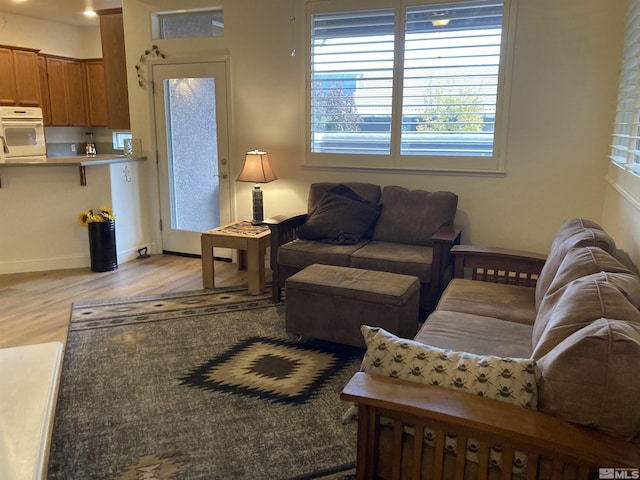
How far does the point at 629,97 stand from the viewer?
296 centimetres

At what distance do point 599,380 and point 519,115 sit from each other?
3.00m

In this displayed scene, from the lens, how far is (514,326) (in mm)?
2301

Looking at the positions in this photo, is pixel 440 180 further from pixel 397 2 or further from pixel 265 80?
pixel 265 80

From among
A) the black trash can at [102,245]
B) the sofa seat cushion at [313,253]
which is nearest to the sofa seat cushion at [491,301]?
the sofa seat cushion at [313,253]

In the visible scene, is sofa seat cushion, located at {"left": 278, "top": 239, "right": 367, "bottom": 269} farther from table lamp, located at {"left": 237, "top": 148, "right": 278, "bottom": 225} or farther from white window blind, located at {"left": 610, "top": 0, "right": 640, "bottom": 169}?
white window blind, located at {"left": 610, "top": 0, "right": 640, "bottom": 169}

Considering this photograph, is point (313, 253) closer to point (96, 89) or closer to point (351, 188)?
point (351, 188)

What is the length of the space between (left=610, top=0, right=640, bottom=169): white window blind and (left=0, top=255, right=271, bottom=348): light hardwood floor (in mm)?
2956

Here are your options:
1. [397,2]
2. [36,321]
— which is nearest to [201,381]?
[36,321]

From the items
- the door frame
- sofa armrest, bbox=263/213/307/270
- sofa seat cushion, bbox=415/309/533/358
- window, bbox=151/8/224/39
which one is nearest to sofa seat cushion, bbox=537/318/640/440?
sofa seat cushion, bbox=415/309/533/358

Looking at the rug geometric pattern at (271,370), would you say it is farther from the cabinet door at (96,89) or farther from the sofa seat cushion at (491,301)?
the cabinet door at (96,89)

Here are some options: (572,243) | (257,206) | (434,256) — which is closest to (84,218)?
(257,206)

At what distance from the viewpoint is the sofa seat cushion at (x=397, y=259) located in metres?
3.36

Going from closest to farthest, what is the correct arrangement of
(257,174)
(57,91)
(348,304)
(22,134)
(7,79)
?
(348,304)
(257,174)
(7,79)
(22,134)
(57,91)

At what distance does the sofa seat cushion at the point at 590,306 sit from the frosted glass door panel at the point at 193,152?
3.89 m
